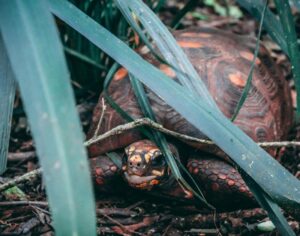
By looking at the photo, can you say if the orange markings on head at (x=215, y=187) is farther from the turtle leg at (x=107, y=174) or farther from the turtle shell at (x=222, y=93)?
the turtle leg at (x=107, y=174)

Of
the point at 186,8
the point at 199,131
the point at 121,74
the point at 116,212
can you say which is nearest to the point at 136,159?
the point at 116,212

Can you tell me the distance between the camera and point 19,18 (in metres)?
1.08

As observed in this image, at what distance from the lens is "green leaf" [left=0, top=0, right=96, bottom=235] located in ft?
3.14

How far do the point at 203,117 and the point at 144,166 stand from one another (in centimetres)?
80

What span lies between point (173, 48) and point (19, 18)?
836 millimetres

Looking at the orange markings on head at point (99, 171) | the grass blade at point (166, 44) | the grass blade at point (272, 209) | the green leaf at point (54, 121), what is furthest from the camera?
the orange markings on head at point (99, 171)

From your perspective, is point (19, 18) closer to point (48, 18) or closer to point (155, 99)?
point (48, 18)

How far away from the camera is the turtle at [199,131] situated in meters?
2.30

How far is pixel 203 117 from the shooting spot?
1.46m

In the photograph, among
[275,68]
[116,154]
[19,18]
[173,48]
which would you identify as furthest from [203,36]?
[19,18]

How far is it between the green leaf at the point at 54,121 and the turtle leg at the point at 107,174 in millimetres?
1451

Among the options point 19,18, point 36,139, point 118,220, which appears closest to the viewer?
point 36,139

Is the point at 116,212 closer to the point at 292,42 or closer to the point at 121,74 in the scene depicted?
the point at 121,74

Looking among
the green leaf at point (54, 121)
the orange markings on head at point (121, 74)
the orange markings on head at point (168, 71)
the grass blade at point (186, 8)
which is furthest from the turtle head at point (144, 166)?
the green leaf at point (54, 121)
